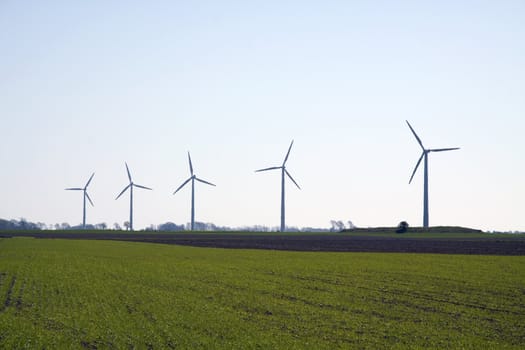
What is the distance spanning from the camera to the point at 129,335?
25406mm

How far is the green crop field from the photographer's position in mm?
24859

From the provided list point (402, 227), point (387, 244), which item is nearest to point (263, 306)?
point (387, 244)

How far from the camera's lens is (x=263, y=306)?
32.7m

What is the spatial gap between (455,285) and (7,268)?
107 ft

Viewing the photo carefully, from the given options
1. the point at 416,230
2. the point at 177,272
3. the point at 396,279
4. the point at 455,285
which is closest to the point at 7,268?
the point at 177,272

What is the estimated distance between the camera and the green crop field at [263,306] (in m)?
24.9

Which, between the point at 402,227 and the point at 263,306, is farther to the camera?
the point at 402,227

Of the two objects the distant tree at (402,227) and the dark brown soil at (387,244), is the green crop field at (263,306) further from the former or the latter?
the distant tree at (402,227)

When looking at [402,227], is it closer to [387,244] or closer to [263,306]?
[387,244]

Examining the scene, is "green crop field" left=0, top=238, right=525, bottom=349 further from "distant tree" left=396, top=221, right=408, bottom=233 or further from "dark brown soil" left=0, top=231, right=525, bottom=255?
"distant tree" left=396, top=221, right=408, bottom=233

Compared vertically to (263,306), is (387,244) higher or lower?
higher

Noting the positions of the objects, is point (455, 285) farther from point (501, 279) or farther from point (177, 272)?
point (177, 272)

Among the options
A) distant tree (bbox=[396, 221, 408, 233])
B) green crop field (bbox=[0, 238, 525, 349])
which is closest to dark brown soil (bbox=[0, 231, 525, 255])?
green crop field (bbox=[0, 238, 525, 349])

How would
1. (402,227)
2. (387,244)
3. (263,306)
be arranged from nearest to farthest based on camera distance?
1. (263,306)
2. (387,244)
3. (402,227)
